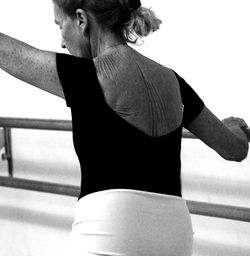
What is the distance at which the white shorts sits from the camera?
3.41ft

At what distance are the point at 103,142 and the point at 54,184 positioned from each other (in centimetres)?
113

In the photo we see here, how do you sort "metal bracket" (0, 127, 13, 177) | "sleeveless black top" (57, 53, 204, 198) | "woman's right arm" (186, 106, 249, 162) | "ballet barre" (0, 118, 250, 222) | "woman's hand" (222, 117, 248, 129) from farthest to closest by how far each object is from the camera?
"metal bracket" (0, 127, 13, 177), "ballet barre" (0, 118, 250, 222), "woman's hand" (222, 117, 248, 129), "woman's right arm" (186, 106, 249, 162), "sleeveless black top" (57, 53, 204, 198)

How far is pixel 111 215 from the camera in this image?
3.44ft

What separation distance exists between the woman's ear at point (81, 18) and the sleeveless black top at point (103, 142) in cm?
9

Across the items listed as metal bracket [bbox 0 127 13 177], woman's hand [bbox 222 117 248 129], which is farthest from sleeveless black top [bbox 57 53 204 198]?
metal bracket [bbox 0 127 13 177]

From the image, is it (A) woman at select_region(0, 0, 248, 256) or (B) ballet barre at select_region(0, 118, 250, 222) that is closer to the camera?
(A) woman at select_region(0, 0, 248, 256)

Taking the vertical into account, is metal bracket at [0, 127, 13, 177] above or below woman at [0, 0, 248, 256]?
below

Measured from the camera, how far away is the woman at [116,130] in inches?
40.3

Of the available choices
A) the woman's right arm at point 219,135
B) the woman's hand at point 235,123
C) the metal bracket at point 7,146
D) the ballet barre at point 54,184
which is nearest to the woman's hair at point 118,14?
the woman's right arm at point 219,135

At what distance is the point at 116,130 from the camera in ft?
3.36

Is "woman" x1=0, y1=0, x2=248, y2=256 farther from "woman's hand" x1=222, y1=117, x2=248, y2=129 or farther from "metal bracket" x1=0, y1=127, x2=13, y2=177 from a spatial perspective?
"metal bracket" x1=0, y1=127, x2=13, y2=177

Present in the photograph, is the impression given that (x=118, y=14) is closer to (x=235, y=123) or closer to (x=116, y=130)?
(x=116, y=130)

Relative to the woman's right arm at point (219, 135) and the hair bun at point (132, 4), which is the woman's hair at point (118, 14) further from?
the woman's right arm at point (219, 135)

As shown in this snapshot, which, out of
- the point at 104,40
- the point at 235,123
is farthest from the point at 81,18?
the point at 235,123
